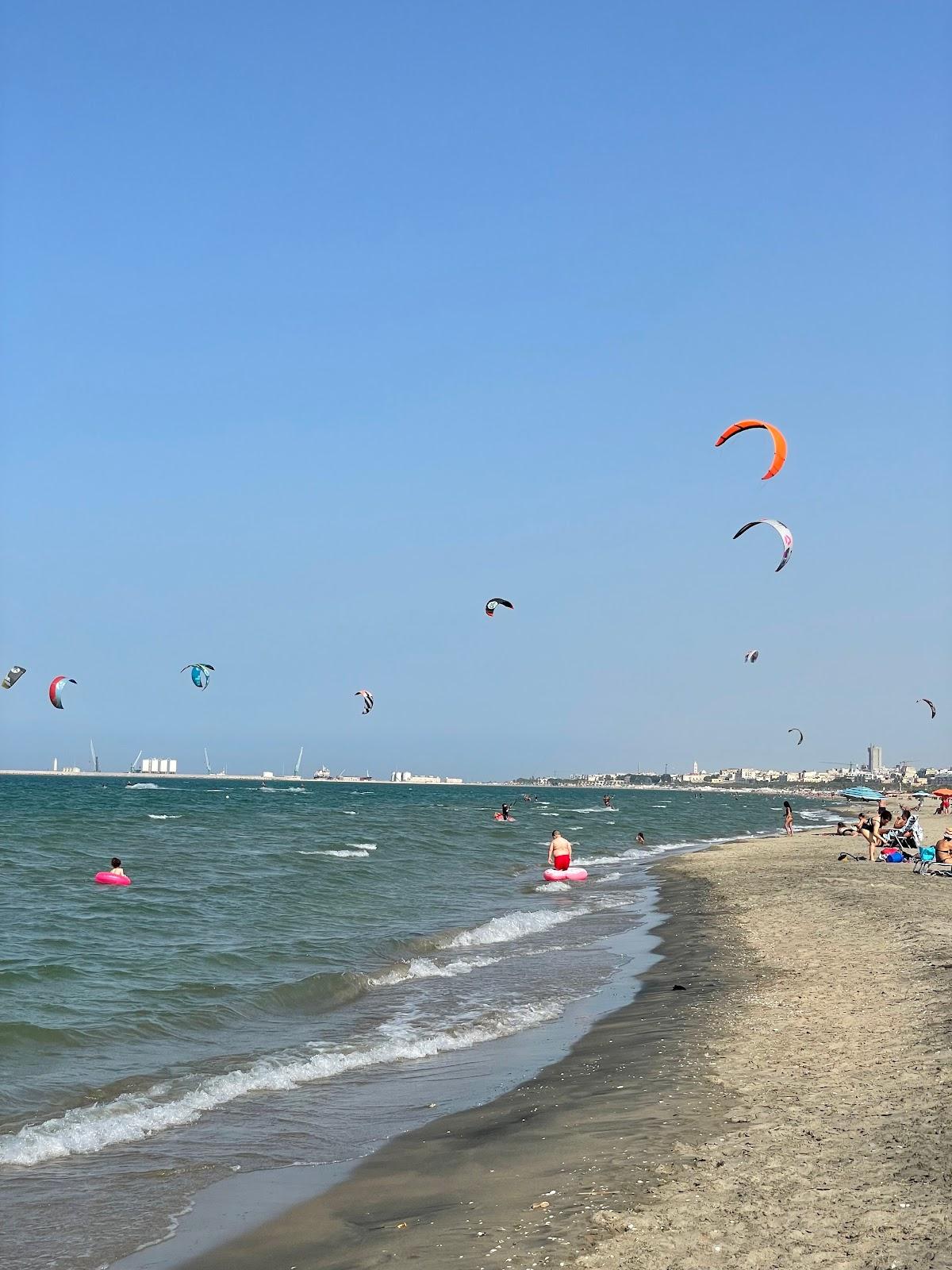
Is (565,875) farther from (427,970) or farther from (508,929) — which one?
(427,970)

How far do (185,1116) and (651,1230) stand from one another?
4.37 metres

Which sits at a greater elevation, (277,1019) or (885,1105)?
(885,1105)

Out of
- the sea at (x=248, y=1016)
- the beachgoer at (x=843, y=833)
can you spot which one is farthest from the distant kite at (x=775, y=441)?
the beachgoer at (x=843, y=833)

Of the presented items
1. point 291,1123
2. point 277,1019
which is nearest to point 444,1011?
point 277,1019

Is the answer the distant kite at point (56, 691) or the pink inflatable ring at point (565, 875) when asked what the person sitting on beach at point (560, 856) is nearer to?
the pink inflatable ring at point (565, 875)

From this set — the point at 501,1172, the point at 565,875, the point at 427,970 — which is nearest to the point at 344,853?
the point at 565,875

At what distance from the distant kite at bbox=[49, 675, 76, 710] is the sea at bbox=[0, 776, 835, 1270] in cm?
979

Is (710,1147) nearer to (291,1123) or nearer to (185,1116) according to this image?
(291,1123)

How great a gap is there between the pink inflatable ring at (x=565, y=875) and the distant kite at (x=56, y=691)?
18.8 metres

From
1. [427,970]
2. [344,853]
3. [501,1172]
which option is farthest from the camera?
[344,853]

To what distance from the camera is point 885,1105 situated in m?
6.64

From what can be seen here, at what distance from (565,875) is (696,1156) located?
21279mm

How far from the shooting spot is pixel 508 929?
18.3 meters

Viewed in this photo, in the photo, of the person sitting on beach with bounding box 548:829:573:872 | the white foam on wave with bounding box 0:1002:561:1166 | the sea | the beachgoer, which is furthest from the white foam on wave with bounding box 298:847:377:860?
the white foam on wave with bounding box 0:1002:561:1166
